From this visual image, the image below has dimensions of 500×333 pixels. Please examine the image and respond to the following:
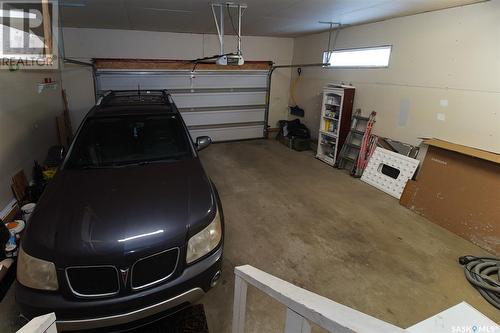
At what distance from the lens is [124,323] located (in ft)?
4.99

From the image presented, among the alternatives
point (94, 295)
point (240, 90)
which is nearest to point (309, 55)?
point (240, 90)

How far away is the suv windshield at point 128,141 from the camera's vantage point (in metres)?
2.36

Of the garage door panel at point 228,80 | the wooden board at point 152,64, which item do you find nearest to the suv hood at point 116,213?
the wooden board at point 152,64

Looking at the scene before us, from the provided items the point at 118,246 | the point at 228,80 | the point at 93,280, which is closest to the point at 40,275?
the point at 93,280

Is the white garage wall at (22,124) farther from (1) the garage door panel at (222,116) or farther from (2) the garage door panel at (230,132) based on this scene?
(2) the garage door panel at (230,132)

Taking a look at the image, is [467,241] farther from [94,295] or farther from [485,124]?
[94,295]

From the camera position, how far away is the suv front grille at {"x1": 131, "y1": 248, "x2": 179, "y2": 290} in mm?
Result: 1564

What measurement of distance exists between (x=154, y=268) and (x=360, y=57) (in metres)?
5.10

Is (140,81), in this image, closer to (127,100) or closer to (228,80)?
(228,80)

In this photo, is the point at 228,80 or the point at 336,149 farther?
the point at 228,80

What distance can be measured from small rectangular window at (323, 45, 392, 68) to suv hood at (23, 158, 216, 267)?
4.03 metres

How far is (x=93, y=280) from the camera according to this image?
1.52 metres

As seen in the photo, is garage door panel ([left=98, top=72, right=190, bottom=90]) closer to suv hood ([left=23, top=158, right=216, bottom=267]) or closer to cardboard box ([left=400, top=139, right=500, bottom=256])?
suv hood ([left=23, top=158, right=216, bottom=267])

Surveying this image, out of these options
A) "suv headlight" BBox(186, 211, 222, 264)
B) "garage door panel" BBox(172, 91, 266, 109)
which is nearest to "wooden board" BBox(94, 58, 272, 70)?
"garage door panel" BBox(172, 91, 266, 109)
